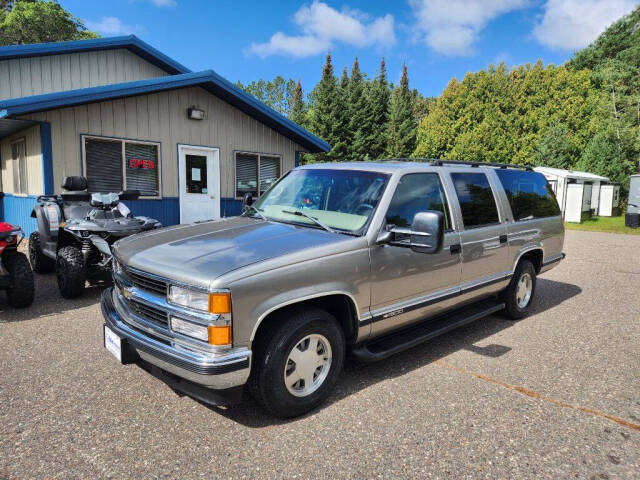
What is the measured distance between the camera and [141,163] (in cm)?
991

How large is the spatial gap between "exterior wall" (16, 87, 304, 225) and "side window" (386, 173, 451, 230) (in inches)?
305

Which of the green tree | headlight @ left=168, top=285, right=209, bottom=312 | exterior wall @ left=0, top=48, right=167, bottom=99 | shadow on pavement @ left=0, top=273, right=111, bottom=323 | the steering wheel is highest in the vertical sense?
the green tree

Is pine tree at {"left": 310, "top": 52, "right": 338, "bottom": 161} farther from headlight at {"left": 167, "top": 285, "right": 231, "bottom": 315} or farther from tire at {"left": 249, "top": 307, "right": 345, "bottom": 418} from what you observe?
headlight at {"left": 167, "top": 285, "right": 231, "bottom": 315}

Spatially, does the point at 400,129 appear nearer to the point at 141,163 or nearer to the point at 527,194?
the point at 141,163

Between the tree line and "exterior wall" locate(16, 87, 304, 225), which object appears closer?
"exterior wall" locate(16, 87, 304, 225)

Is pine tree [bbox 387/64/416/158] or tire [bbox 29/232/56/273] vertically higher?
pine tree [bbox 387/64/416/158]

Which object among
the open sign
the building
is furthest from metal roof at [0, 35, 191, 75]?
the open sign

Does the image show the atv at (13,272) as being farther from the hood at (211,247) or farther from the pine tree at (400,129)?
the pine tree at (400,129)

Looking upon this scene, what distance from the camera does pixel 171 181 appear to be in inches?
408

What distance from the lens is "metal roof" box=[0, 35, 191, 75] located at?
430 inches

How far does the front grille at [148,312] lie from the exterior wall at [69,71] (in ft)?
37.3

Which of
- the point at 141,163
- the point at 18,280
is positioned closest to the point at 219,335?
the point at 18,280

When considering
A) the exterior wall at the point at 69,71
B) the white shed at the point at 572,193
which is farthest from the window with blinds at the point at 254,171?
the white shed at the point at 572,193

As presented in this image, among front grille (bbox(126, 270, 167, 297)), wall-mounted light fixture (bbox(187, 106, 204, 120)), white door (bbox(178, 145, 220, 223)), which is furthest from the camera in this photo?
white door (bbox(178, 145, 220, 223))
